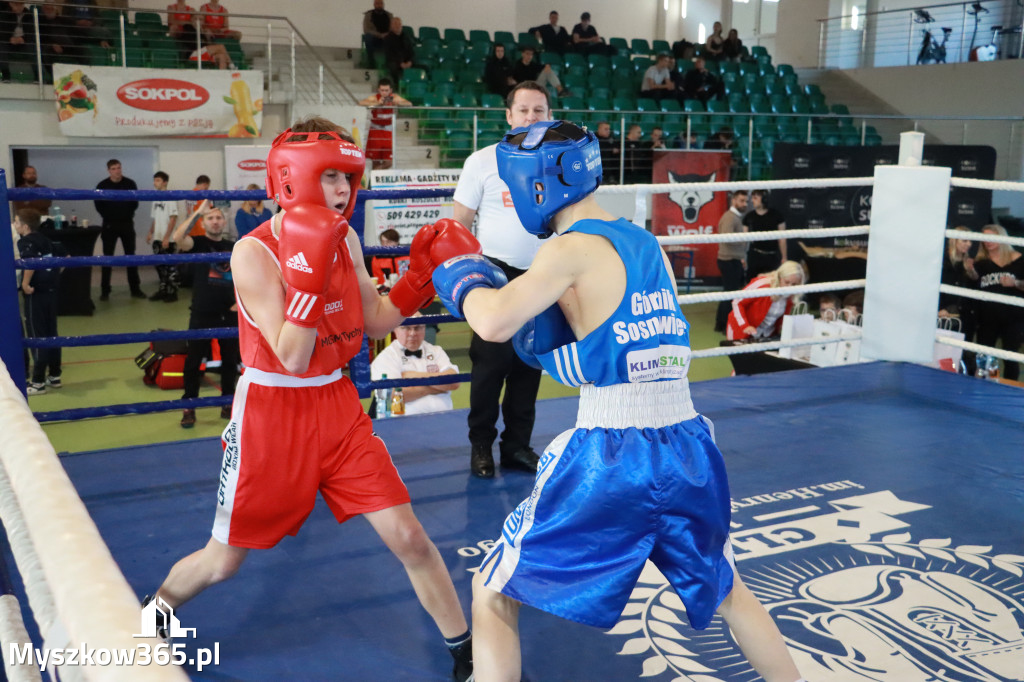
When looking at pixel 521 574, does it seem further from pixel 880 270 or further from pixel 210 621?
pixel 880 270

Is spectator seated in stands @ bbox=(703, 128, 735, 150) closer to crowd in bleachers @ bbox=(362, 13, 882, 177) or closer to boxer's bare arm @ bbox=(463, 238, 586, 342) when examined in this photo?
crowd in bleachers @ bbox=(362, 13, 882, 177)

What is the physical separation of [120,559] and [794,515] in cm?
191

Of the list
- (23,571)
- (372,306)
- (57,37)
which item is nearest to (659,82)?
(57,37)

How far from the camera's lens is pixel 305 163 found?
5.68 ft

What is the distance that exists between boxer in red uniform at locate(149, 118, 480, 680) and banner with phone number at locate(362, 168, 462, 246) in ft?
17.8

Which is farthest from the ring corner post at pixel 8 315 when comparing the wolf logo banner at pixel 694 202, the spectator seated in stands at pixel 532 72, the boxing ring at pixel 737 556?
the spectator seated in stands at pixel 532 72

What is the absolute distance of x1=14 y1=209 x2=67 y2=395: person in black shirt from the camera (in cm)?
594

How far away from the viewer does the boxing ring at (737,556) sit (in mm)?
2004

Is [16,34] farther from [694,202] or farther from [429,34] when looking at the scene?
[694,202]

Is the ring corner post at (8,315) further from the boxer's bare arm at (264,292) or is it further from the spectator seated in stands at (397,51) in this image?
the spectator seated in stands at (397,51)

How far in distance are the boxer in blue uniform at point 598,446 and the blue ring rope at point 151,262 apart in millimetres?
1144

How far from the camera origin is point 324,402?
6.25ft

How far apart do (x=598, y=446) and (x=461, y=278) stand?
377 millimetres

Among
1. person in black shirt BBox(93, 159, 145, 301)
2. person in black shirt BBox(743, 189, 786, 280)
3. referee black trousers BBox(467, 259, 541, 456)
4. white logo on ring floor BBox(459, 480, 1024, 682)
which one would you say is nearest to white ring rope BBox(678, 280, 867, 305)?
referee black trousers BBox(467, 259, 541, 456)
